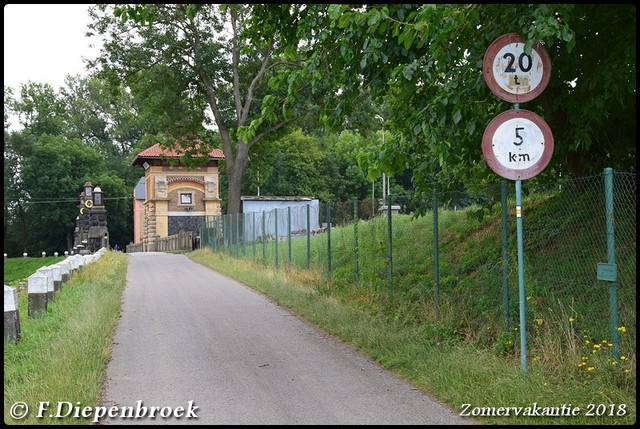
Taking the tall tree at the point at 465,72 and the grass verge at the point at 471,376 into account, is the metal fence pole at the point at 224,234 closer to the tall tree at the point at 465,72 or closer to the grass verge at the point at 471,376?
the grass verge at the point at 471,376

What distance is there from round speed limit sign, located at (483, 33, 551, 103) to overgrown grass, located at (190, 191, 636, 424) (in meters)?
2.56

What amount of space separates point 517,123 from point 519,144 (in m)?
0.21

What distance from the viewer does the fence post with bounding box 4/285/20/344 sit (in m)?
9.51

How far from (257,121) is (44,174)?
64.4 meters

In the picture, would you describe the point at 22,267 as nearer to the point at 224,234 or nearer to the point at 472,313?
the point at 224,234

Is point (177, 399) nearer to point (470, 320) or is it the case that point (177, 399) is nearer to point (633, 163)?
point (470, 320)

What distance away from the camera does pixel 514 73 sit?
714cm

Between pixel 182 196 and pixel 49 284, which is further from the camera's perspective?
pixel 182 196

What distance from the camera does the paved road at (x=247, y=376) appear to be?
20.8 ft

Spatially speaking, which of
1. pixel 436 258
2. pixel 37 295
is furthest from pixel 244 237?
pixel 436 258

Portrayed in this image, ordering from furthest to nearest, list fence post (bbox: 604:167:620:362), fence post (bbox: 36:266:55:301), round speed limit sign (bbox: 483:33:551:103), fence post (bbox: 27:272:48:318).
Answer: fence post (bbox: 36:266:55:301), fence post (bbox: 27:272:48:318), round speed limit sign (bbox: 483:33:551:103), fence post (bbox: 604:167:620:362)

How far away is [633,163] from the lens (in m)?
10.5

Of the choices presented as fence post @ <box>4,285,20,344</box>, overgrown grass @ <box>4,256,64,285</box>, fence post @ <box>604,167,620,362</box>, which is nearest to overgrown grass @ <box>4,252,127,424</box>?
fence post @ <box>4,285,20,344</box>

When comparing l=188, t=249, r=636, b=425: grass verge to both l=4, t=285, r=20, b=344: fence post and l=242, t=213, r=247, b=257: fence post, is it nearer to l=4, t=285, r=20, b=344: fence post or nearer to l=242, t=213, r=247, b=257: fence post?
l=4, t=285, r=20, b=344: fence post
